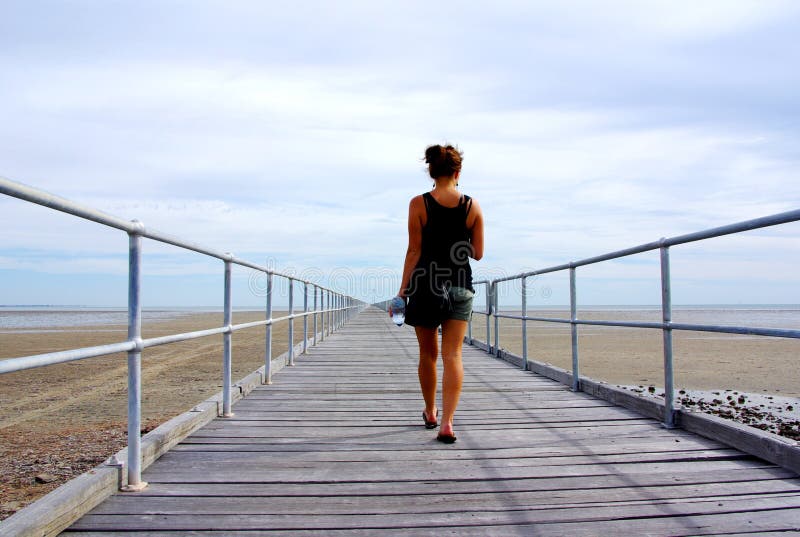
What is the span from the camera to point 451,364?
3330 millimetres

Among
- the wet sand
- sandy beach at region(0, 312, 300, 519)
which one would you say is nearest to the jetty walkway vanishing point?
sandy beach at region(0, 312, 300, 519)

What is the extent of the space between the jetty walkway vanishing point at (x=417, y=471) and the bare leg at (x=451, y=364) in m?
0.21

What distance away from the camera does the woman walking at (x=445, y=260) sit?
10.8ft

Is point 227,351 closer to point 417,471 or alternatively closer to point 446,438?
point 446,438

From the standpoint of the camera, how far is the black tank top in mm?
3285

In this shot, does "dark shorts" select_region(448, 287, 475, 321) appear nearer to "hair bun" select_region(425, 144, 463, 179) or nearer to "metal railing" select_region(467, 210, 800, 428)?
"hair bun" select_region(425, 144, 463, 179)

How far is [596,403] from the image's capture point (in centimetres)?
435

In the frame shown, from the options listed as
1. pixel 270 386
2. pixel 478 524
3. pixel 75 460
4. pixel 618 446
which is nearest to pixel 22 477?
pixel 75 460

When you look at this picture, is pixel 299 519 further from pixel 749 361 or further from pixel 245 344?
pixel 245 344

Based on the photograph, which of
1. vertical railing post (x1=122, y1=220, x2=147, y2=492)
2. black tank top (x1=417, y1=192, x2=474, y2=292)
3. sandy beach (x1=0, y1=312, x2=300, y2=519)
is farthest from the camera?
sandy beach (x1=0, y1=312, x2=300, y2=519)

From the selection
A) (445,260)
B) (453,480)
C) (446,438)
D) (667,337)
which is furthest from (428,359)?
(667,337)

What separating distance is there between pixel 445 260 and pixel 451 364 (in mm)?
529

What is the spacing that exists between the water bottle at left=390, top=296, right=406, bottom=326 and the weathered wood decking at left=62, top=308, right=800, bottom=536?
1.96 feet

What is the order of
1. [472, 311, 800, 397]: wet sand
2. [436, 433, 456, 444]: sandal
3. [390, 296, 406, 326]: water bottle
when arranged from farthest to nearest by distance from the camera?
[472, 311, 800, 397]: wet sand → [390, 296, 406, 326]: water bottle → [436, 433, 456, 444]: sandal
